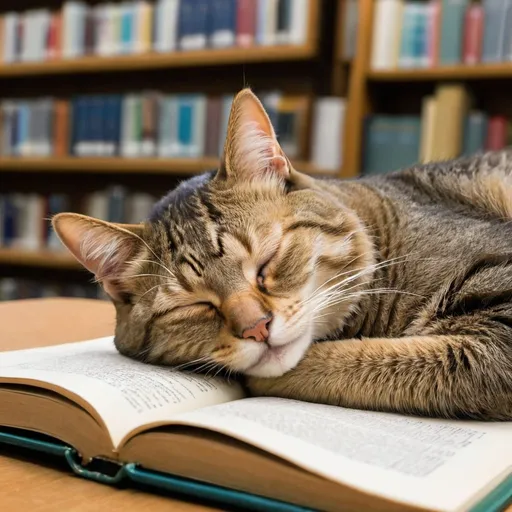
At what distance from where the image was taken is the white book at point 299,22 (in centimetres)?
→ 267

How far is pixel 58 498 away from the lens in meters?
0.61

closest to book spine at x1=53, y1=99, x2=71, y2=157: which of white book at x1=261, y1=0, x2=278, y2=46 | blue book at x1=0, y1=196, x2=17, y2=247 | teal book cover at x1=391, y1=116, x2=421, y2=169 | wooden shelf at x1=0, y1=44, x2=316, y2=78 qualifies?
wooden shelf at x1=0, y1=44, x2=316, y2=78

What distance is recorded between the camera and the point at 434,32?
8.22 feet

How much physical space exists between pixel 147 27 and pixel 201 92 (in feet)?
1.27

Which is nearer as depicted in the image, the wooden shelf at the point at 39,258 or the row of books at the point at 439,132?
the row of books at the point at 439,132

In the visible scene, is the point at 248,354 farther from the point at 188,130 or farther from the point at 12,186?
the point at 12,186

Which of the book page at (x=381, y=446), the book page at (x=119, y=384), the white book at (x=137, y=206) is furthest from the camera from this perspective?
the white book at (x=137, y=206)

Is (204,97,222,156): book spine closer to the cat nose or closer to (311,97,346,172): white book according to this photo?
(311,97,346,172): white book

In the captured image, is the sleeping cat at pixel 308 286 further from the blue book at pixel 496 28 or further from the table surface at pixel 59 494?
the blue book at pixel 496 28

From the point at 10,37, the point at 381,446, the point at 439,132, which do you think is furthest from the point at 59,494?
the point at 10,37

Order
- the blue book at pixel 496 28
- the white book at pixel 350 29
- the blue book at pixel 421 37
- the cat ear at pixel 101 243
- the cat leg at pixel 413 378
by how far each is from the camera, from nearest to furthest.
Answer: the cat leg at pixel 413 378
the cat ear at pixel 101 243
the blue book at pixel 496 28
the blue book at pixel 421 37
the white book at pixel 350 29

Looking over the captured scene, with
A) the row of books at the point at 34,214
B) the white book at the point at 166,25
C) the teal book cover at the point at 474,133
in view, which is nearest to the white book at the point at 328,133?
the teal book cover at the point at 474,133

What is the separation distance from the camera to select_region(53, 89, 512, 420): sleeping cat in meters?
0.88

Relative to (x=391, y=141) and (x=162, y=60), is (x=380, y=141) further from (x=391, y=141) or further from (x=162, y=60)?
(x=162, y=60)
